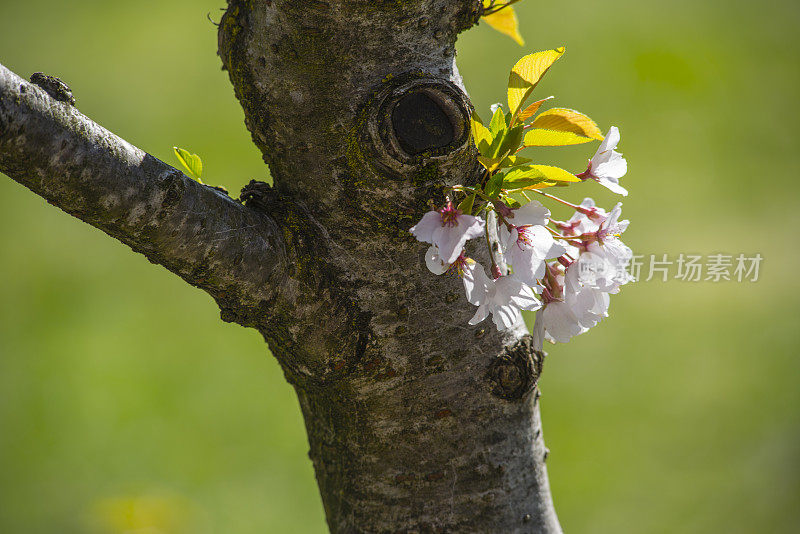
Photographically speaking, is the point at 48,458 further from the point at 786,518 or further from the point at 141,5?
the point at 786,518

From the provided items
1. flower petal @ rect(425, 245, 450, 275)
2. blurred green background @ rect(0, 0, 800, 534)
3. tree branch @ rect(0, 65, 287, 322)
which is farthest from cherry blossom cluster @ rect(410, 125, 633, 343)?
blurred green background @ rect(0, 0, 800, 534)

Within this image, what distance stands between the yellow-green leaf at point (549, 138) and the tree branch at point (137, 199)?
0.19 metres

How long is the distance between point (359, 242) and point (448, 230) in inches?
3.7

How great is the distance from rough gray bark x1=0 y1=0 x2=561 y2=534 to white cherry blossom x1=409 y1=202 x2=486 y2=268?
5 centimetres

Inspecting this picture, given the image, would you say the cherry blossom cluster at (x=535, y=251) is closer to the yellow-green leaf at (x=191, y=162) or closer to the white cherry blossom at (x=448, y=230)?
the white cherry blossom at (x=448, y=230)

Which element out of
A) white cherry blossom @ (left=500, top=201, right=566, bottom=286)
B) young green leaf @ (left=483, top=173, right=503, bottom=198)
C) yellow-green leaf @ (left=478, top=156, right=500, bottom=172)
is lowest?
white cherry blossom @ (left=500, top=201, right=566, bottom=286)

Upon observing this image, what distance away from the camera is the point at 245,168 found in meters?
2.15

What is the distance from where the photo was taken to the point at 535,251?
407 millimetres

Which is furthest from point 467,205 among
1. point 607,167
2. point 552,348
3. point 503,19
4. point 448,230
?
point 552,348

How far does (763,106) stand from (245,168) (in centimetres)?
193

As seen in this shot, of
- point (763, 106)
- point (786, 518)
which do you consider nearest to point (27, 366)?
point (786, 518)

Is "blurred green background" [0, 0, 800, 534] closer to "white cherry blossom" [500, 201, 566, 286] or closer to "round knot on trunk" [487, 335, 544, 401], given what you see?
"round knot on trunk" [487, 335, 544, 401]

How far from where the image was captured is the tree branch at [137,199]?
0.35 m

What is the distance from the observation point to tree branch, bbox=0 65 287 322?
13.9 inches
